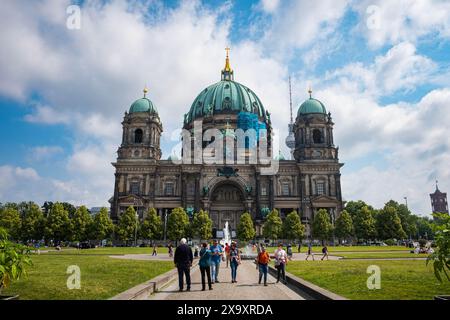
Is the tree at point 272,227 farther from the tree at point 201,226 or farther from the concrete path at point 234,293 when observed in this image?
the concrete path at point 234,293

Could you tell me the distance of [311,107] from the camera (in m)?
79.1

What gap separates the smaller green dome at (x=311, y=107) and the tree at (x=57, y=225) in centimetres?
5360

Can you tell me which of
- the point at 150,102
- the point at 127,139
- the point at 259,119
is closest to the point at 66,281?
the point at 127,139

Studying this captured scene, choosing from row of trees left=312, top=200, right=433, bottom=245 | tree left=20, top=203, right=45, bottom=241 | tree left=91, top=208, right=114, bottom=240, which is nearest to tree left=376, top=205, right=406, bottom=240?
row of trees left=312, top=200, right=433, bottom=245

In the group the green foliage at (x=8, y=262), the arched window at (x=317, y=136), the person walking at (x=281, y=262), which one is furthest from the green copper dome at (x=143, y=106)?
the green foliage at (x=8, y=262)

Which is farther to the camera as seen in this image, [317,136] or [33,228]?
[317,136]

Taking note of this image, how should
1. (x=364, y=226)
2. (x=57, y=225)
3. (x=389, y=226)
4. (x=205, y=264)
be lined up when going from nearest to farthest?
1. (x=205, y=264)
2. (x=57, y=225)
3. (x=364, y=226)
4. (x=389, y=226)

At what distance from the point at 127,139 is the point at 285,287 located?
67.0m

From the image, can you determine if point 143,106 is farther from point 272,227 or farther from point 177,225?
point 272,227

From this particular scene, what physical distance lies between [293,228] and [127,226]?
2994 cm

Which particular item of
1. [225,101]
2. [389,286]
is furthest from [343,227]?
[389,286]

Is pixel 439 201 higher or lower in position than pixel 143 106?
lower

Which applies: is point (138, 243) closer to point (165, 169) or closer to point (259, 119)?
point (165, 169)

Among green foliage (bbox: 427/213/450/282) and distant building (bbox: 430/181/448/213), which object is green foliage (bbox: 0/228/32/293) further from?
distant building (bbox: 430/181/448/213)
